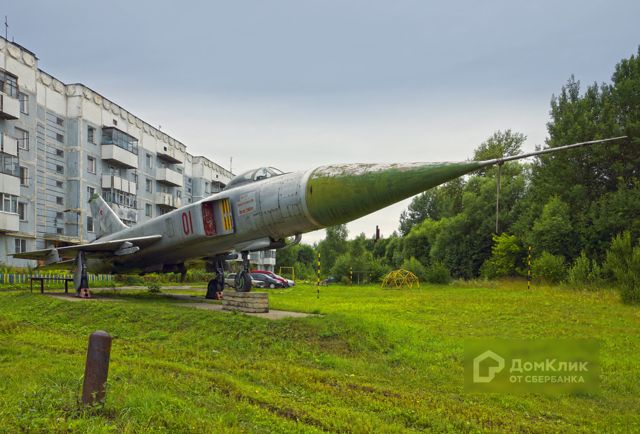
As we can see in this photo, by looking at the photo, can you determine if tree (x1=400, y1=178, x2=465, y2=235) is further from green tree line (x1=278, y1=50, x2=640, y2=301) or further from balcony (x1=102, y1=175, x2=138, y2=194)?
balcony (x1=102, y1=175, x2=138, y2=194)

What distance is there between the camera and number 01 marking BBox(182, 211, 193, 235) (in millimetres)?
13680

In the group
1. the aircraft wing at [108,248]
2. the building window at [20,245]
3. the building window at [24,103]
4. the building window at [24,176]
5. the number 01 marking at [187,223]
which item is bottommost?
the aircraft wing at [108,248]

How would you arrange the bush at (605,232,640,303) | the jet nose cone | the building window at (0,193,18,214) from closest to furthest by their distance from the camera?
1. the jet nose cone
2. the bush at (605,232,640,303)
3. the building window at (0,193,18,214)

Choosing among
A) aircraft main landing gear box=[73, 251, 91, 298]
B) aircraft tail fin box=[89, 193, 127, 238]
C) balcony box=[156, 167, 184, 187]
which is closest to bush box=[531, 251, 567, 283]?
aircraft tail fin box=[89, 193, 127, 238]

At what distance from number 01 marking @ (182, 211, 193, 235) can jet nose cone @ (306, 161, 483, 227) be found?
189 inches

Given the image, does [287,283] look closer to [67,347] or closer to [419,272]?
A: [419,272]

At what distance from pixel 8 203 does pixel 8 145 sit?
3464mm

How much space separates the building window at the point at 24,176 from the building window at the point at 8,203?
112 inches

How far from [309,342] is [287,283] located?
95.2 ft

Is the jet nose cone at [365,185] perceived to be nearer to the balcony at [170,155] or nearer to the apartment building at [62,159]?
the apartment building at [62,159]

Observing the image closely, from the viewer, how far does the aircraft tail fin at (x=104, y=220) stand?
20.3 m

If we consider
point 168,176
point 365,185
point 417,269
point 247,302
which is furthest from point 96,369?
point 168,176

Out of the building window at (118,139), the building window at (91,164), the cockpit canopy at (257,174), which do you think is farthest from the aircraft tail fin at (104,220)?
the building window at (118,139)

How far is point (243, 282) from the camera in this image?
12.2m
